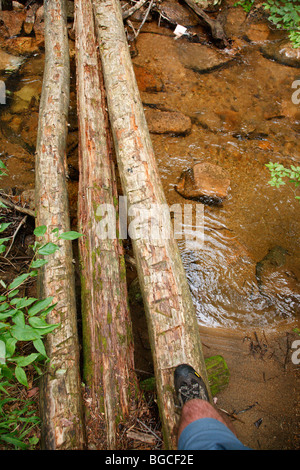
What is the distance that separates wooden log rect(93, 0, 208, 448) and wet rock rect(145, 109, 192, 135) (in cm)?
99

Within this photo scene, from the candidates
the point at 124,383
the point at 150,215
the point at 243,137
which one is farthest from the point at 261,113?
the point at 124,383

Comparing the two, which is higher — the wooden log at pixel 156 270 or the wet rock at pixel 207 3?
the wet rock at pixel 207 3

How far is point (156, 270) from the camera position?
217 centimetres

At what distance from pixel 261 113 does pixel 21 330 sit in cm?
493

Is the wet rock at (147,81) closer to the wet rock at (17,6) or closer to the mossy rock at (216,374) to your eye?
the wet rock at (17,6)

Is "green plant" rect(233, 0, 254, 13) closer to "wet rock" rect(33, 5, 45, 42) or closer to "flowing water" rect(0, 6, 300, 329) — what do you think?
"flowing water" rect(0, 6, 300, 329)

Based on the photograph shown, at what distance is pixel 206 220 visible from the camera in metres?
3.56

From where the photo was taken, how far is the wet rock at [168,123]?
4.23 m

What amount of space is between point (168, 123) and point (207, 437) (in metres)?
3.97

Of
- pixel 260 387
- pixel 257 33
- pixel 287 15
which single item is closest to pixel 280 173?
pixel 260 387

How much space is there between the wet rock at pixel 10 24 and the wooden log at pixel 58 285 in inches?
100

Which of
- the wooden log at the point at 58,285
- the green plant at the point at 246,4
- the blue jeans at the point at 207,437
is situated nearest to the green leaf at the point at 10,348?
the wooden log at the point at 58,285

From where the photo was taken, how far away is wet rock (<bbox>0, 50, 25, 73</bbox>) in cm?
480
